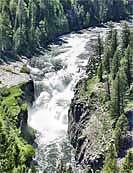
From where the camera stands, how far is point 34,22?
16950cm

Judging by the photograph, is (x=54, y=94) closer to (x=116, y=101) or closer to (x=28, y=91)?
(x=28, y=91)

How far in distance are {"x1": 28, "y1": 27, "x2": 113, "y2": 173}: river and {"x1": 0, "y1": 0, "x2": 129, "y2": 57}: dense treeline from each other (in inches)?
203

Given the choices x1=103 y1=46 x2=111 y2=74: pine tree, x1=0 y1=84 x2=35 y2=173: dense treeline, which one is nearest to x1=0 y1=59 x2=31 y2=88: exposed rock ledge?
x1=0 y1=84 x2=35 y2=173: dense treeline

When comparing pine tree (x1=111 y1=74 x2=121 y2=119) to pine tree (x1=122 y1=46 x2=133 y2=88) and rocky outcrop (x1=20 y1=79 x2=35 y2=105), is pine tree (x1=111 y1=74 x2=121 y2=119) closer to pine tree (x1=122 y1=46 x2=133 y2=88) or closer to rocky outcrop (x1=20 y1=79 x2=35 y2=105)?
pine tree (x1=122 y1=46 x2=133 y2=88)

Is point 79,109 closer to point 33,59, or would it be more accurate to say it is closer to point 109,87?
point 109,87

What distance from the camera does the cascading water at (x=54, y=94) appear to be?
3991 inches

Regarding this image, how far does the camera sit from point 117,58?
11031 cm

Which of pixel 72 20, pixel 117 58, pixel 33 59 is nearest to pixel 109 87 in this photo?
pixel 117 58

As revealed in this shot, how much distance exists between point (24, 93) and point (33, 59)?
36.7m

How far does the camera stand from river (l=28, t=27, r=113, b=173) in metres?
101

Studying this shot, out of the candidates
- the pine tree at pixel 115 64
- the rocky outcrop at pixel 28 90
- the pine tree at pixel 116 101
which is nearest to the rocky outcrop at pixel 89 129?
the pine tree at pixel 116 101

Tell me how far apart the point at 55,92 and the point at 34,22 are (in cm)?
4916

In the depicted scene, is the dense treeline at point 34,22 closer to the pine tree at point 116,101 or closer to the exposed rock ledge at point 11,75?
the exposed rock ledge at point 11,75

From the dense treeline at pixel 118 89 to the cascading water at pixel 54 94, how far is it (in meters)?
11.3
